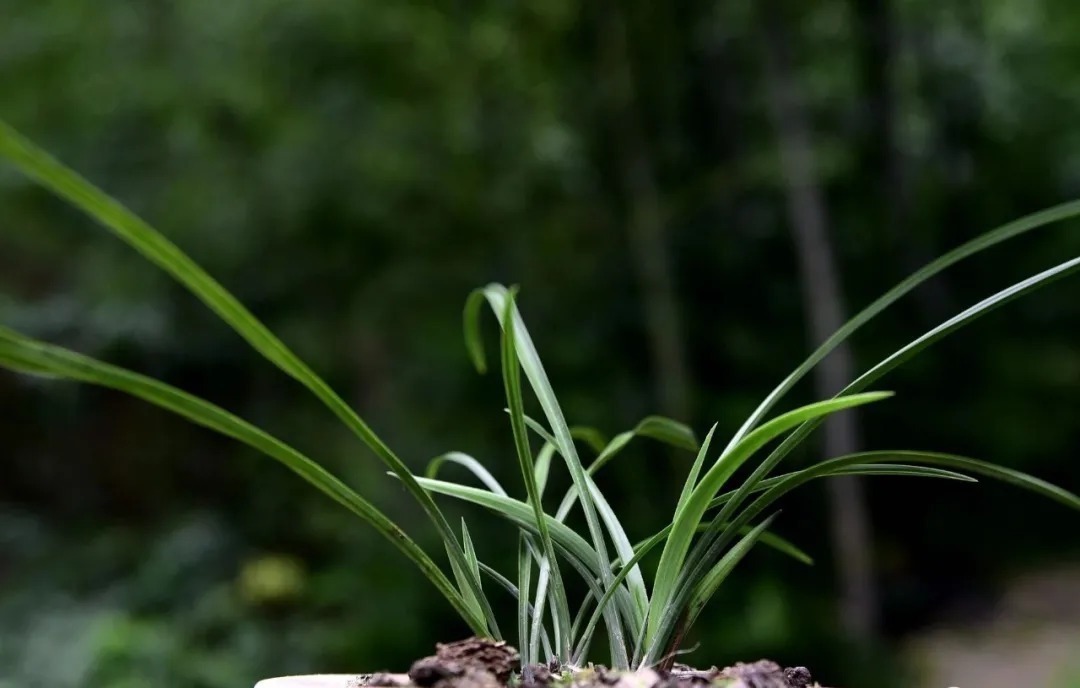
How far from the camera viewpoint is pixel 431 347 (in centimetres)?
206

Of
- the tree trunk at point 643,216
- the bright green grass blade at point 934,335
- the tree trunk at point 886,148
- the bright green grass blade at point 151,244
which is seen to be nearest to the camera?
the bright green grass blade at point 151,244

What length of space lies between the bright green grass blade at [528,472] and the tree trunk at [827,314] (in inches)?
61.3

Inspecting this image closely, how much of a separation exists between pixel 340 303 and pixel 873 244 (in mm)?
1623

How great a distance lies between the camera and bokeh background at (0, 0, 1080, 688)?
1.92 m

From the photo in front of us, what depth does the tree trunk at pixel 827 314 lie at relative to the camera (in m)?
1.92

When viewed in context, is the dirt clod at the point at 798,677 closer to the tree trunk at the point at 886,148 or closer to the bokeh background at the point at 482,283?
the bokeh background at the point at 482,283

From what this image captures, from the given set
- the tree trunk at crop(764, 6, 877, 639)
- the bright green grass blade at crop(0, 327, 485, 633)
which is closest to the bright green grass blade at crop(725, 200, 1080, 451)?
the bright green grass blade at crop(0, 327, 485, 633)

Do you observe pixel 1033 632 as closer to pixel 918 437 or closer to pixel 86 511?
pixel 918 437

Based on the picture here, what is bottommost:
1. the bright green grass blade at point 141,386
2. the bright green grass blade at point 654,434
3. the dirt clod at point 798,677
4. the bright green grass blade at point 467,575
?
the dirt clod at point 798,677

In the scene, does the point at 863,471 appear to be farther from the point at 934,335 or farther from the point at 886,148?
the point at 886,148

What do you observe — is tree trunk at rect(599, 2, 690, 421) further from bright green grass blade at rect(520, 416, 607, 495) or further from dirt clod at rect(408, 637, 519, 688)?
dirt clod at rect(408, 637, 519, 688)

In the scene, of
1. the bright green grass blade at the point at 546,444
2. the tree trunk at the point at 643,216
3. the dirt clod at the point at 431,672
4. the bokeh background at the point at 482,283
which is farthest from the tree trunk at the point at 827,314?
the dirt clod at the point at 431,672

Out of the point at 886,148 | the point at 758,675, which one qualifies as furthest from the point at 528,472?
the point at 886,148

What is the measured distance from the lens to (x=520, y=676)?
41 centimetres
